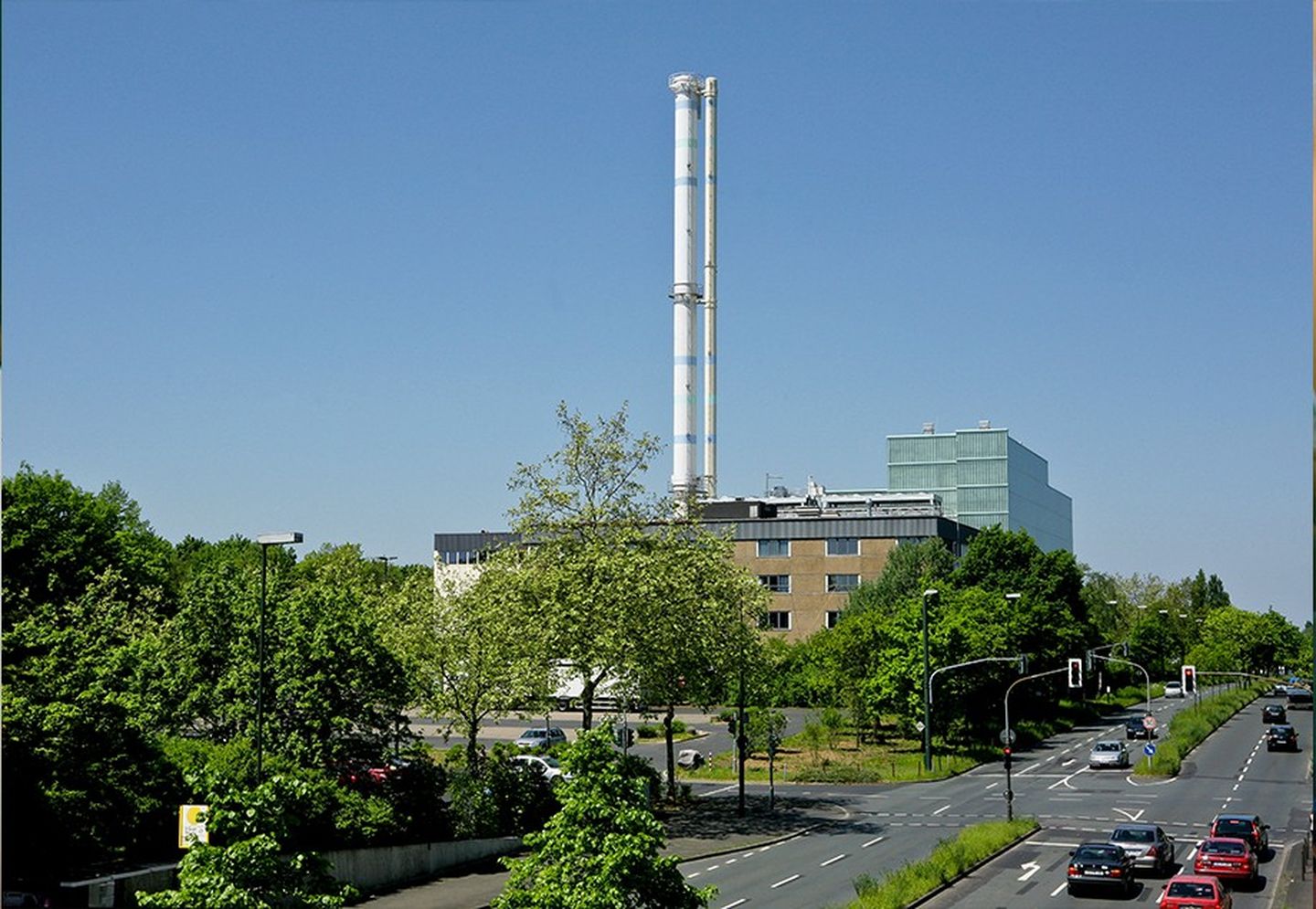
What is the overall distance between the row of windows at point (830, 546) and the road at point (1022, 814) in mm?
38077

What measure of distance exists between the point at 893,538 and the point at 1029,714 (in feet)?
98.3

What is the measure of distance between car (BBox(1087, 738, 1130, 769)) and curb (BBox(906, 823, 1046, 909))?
73.4ft

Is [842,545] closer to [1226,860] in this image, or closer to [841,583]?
[841,583]

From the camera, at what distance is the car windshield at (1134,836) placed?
146ft

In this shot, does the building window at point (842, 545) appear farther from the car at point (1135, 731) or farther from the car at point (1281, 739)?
the car at point (1281, 739)

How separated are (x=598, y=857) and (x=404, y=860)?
22.1m

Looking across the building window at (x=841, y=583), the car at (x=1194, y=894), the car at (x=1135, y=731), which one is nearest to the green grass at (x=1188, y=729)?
the car at (x=1135, y=731)

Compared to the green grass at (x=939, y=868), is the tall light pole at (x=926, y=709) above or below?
above

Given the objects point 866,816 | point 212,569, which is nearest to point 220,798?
point 212,569

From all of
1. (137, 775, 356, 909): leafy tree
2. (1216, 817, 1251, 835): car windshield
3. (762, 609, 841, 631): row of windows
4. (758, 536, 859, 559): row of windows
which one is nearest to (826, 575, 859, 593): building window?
(762, 609, 841, 631): row of windows

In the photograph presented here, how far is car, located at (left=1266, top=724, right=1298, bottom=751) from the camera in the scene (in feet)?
280

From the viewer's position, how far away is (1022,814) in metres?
59.1

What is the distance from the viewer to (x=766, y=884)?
139 feet

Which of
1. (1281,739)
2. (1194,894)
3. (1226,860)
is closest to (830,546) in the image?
(1281,739)
